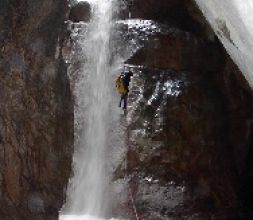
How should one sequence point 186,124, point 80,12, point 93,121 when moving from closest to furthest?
point 186,124
point 93,121
point 80,12

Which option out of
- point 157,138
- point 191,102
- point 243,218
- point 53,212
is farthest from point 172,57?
point 53,212

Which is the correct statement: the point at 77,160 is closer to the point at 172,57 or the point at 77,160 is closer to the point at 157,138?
the point at 157,138

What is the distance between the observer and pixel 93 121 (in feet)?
44.7

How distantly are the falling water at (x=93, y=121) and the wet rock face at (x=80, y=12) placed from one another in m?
0.22

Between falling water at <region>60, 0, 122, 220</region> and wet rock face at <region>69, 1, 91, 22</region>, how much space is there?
0.71 ft

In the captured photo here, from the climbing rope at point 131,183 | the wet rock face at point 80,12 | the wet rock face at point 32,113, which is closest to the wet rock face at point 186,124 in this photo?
the climbing rope at point 131,183

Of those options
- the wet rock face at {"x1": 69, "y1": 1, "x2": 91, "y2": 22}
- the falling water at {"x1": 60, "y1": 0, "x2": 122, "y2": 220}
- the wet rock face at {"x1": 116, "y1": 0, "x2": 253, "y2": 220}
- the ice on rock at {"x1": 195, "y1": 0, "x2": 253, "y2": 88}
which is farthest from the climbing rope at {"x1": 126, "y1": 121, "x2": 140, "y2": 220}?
the ice on rock at {"x1": 195, "y1": 0, "x2": 253, "y2": 88}

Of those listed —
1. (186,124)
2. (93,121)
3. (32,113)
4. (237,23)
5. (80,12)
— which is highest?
(80,12)

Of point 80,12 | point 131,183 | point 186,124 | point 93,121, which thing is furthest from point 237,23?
point 80,12

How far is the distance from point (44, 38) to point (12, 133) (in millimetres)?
→ 1947

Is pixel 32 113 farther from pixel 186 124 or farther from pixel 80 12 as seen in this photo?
pixel 80 12

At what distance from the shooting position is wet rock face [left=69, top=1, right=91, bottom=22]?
14.8 metres

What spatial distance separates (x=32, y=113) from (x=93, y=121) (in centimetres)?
626

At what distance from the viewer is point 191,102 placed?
42.8 ft
